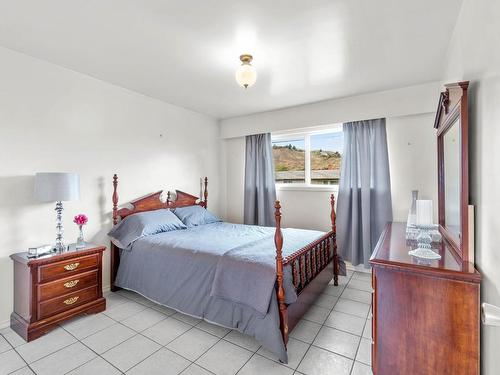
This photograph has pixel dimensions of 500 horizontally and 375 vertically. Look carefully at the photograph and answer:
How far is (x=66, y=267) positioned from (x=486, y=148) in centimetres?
325

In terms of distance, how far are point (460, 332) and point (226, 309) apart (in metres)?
1.57

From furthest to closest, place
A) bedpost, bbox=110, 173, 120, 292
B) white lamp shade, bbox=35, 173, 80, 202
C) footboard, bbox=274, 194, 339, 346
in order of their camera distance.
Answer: bedpost, bbox=110, 173, 120, 292 < white lamp shade, bbox=35, 173, 80, 202 < footboard, bbox=274, 194, 339, 346

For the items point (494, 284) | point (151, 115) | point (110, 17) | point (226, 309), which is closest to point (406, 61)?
point (494, 284)

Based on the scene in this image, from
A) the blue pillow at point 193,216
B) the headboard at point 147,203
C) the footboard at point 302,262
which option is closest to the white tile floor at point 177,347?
the footboard at point 302,262

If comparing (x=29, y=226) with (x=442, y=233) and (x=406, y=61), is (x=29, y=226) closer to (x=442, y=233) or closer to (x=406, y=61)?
(x=442, y=233)

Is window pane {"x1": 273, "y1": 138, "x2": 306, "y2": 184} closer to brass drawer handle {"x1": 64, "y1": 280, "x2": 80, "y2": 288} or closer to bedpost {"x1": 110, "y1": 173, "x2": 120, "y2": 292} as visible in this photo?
bedpost {"x1": 110, "y1": 173, "x2": 120, "y2": 292}

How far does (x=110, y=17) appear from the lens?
6.33ft

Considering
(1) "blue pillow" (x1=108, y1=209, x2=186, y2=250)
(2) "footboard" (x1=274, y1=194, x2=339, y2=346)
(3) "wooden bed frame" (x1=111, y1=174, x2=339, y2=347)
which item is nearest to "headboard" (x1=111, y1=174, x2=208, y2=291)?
(3) "wooden bed frame" (x1=111, y1=174, x2=339, y2=347)

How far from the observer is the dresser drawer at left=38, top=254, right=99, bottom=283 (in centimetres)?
227

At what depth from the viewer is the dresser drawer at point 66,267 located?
227 centimetres

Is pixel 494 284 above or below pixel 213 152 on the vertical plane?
below

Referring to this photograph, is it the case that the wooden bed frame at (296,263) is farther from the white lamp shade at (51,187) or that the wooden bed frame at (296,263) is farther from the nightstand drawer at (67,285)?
the white lamp shade at (51,187)

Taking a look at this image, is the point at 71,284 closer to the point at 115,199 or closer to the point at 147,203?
the point at 115,199

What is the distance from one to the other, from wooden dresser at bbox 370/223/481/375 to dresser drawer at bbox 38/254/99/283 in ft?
8.46
